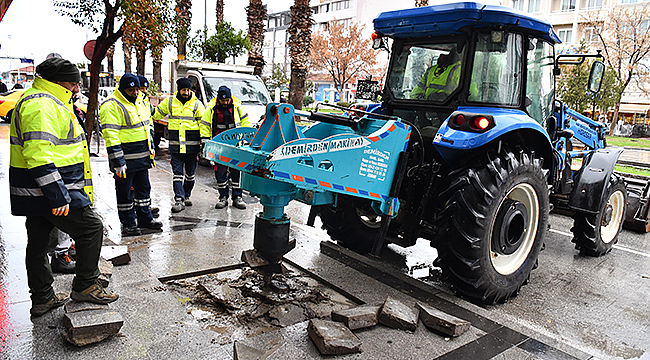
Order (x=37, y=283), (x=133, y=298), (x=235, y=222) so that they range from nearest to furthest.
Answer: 1. (x=37, y=283)
2. (x=133, y=298)
3. (x=235, y=222)

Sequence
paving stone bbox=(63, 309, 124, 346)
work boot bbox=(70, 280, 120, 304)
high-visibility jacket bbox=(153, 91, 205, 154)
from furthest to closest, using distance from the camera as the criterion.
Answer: high-visibility jacket bbox=(153, 91, 205, 154) < work boot bbox=(70, 280, 120, 304) < paving stone bbox=(63, 309, 124, 346)

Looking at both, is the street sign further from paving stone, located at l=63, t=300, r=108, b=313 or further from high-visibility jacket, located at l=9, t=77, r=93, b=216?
paving stone, located at l=63, t=300, r=108, b=313

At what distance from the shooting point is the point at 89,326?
10.1 ft

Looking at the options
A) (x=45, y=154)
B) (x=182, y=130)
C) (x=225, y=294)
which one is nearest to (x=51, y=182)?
(x=45, y=154)

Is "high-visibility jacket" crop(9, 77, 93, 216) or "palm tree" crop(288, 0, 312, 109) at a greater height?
"palm tree" crop(288, 0, 312, 109)

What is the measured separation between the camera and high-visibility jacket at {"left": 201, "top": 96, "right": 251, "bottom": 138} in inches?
276

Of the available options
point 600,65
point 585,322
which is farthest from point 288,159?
Answer: point 600,65

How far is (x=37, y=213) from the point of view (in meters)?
3.31

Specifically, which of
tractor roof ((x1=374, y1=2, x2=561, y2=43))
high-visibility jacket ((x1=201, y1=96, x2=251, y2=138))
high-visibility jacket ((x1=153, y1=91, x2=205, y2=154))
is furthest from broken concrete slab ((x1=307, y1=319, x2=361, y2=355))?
high-visibility jacket ((x1=201, y1=96, x2=251, y2=138))

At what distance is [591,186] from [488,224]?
2328 mm

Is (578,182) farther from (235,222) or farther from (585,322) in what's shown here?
(235,222)

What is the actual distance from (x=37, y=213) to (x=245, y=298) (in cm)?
172

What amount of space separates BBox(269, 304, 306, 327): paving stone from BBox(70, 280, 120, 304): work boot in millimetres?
1284

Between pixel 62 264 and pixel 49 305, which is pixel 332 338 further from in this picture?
pixel 62 264
